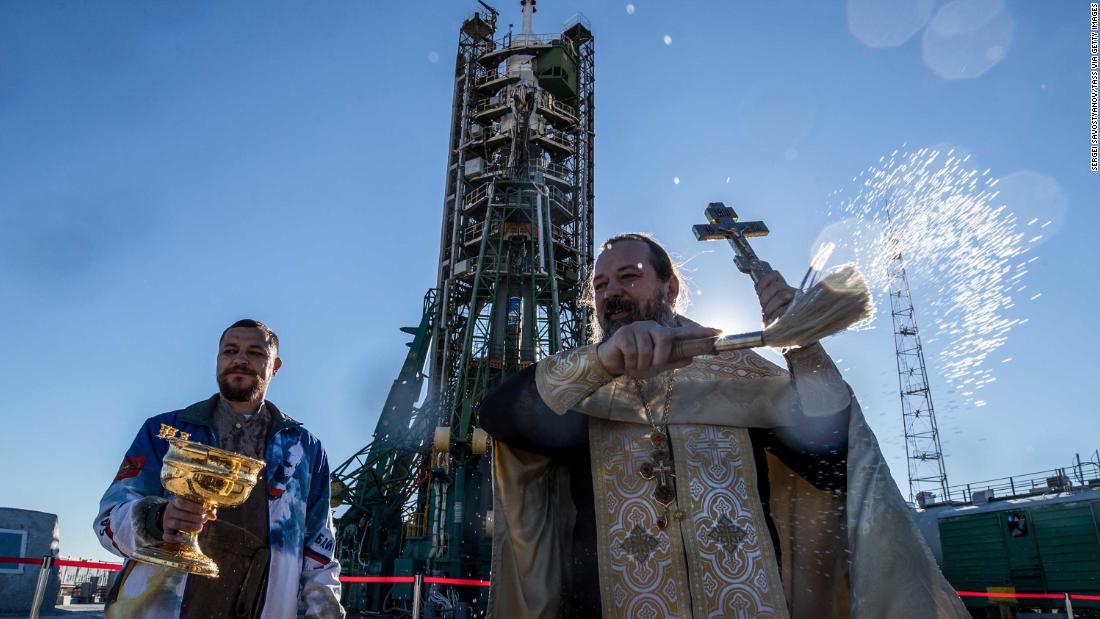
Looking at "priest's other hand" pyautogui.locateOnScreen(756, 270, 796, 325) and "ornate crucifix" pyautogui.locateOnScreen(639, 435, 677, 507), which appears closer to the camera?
"priest's other hand" pyautogui.locateOnScreen(756, 270, 796, 325)

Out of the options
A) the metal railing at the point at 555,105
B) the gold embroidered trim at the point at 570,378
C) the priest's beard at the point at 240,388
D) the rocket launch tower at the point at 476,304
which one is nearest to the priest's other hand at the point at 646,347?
the gold embroidered trim at the point at 570,378

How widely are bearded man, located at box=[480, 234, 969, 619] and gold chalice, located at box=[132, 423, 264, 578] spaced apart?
3.05ft

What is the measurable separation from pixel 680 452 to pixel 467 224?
31067 mm

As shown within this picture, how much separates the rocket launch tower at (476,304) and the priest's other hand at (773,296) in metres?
19.1

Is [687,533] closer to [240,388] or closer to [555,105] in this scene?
[240,388]

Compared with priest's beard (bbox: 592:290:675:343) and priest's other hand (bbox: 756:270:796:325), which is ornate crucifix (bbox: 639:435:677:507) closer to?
priest's beard (bbox: 592:290:675:343)

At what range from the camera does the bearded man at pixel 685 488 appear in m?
2.37

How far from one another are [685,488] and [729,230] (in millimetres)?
1144

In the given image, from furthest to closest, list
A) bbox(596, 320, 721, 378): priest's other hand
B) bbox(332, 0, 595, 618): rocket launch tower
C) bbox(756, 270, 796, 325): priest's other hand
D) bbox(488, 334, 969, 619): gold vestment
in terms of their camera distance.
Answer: bbox(332, 0, 595, 618): rocket launch tower < bbox(756, 270, 796, 325): priest's other hand < bbox(488, 334, 969, 619): gold vestment < bbox(596, 320, 721, 378): priest's other hand

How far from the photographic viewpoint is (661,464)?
107 inches

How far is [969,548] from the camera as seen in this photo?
63.8 feet

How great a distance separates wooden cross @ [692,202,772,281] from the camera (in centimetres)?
296

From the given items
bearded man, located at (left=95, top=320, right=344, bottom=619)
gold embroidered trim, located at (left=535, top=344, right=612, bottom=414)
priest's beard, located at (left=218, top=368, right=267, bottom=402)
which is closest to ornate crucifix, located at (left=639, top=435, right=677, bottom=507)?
gold embroidered trim, located at (left=535, top=344, right=612, bottom=414)

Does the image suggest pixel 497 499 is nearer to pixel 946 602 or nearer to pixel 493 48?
pixel 946 602
